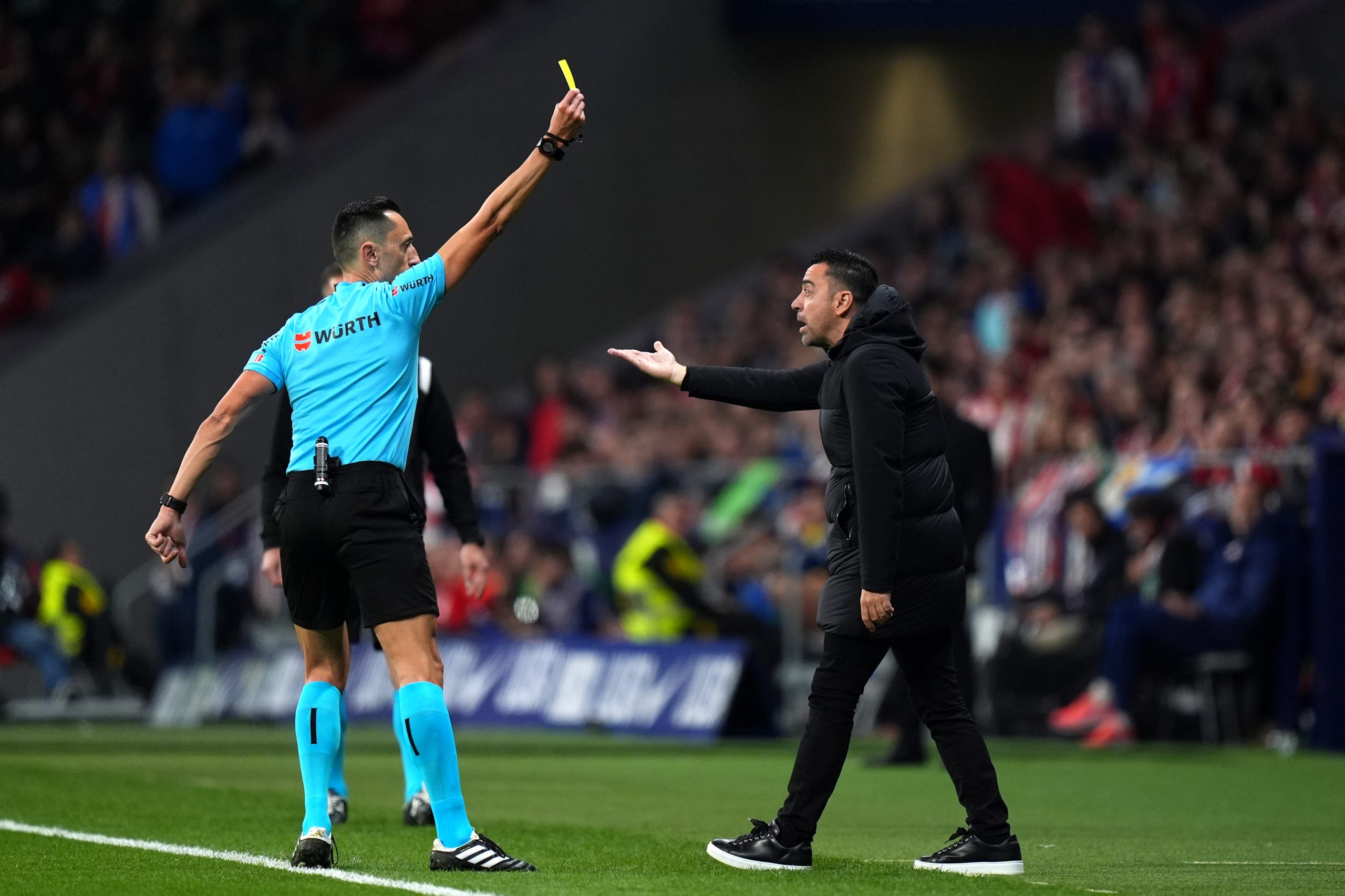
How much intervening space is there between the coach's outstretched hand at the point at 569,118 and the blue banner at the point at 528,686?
8.99 metres

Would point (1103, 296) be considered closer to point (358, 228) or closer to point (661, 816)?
point (661, 816)

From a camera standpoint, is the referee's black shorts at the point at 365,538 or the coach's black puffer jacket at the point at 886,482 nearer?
the referee's black shorts at the point at 365,538

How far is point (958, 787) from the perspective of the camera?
761cm

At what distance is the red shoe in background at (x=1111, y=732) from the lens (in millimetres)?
15398

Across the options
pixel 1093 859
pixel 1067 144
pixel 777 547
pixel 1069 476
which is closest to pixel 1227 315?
pixel 1069 476

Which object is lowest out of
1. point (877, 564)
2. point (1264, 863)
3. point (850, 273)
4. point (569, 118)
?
point (1264, 863)

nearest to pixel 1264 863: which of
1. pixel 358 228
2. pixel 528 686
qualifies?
pixel 358 228

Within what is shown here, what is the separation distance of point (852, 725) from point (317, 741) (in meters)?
1.87

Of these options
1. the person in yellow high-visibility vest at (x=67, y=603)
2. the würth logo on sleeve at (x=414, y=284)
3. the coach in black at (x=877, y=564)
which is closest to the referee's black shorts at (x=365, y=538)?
the würth logo on sleeve at (x=414, y=284)

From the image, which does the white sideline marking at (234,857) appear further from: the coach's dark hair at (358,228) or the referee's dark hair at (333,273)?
the referee's dark hair at (333,273)

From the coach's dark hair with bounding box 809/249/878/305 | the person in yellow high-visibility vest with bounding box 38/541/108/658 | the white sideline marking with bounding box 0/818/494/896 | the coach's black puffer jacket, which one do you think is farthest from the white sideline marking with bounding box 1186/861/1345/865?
the person in yellow high-visibility vest with bounding box 38/541/108/658

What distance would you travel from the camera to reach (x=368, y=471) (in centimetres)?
739

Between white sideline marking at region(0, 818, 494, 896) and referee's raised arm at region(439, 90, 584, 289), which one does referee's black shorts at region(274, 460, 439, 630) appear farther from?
white sideline marking at region(0, 818, 494, 896)

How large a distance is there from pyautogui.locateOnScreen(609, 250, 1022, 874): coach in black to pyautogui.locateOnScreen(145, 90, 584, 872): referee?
2.67 ft
